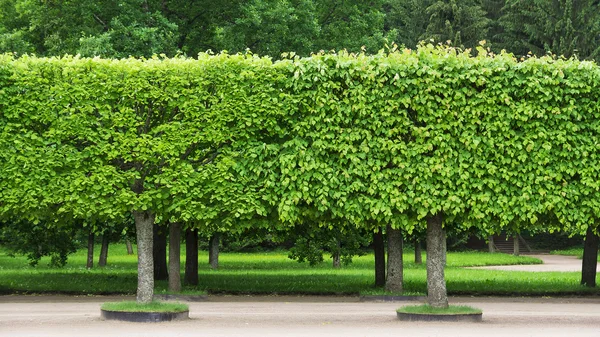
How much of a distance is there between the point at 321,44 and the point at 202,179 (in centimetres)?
1559

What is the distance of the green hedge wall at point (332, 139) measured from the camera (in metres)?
18.3

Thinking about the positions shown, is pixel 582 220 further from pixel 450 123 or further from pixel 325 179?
pixel 325 179

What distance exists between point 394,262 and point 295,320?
314 inches

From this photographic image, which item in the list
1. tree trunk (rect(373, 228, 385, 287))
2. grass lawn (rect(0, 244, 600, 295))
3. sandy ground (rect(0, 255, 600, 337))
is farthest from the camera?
tree trunk (rect(373, 228, 385, 287))

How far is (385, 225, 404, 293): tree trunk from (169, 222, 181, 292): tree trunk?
615 cm

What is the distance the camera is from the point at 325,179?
18422 millimetres

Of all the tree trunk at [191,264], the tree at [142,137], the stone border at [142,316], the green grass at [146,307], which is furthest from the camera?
the tree trunk at [191,264]

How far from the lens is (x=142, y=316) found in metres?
17.4

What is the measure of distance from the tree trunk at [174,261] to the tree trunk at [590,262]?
512 inches

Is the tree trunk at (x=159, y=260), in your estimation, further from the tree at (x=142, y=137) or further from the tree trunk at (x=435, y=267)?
the tree trunk at (x=435, y=267)

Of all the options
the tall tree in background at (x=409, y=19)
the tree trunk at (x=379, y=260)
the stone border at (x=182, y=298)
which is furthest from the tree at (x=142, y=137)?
the tall tree in background at (x=409, y=19)


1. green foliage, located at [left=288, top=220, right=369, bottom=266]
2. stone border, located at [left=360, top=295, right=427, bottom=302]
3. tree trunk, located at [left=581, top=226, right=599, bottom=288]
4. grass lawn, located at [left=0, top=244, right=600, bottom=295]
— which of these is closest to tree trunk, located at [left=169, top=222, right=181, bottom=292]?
grass lawn, located at [left=0, top=244, right=600, bottom=295]

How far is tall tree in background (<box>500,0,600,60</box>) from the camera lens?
53688mm

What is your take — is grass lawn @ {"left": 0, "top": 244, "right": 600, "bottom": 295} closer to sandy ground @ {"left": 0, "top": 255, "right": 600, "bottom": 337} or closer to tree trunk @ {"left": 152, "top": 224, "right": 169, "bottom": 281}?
tree trunk @ {"left": 152, "top": 224, "right": 169, "bottom": 281}
